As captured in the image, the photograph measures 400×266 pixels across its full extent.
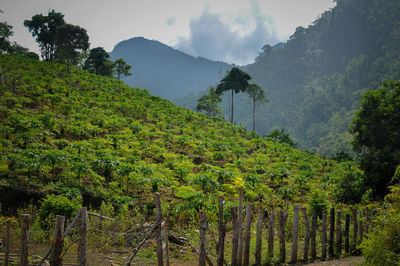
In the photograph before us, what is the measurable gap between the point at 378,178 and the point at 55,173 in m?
17.6

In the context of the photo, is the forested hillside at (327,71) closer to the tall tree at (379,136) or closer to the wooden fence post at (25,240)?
the tall tree at (379,136)

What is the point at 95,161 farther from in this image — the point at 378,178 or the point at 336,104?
the point at 336,104

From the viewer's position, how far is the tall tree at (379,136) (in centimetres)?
1554

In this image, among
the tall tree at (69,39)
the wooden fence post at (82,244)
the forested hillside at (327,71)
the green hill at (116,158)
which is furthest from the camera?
the forested hillside at (327,71)

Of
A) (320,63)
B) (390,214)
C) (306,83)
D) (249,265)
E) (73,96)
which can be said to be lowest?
(249,265)

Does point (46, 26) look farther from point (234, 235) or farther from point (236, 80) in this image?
point (234, 235)

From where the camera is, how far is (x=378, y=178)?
15430mm

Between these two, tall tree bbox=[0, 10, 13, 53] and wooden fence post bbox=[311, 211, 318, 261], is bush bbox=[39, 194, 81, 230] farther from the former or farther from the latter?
tall tree bbox=[0, 10, 13, 53]

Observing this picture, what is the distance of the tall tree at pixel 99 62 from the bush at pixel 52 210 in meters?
43.5

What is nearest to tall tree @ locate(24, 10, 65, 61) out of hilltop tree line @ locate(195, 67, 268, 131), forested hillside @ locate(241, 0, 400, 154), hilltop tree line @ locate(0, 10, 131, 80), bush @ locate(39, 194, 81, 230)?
hilltop tree line @ locate(0, 10, 131, 80)

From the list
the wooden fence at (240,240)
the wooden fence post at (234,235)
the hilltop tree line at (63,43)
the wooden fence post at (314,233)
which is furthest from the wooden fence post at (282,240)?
the hilltop tree line at (63,43)

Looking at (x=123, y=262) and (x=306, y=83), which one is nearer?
(x=123, y=262)

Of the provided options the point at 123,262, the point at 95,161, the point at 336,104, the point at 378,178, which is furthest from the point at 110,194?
the point at 336,104

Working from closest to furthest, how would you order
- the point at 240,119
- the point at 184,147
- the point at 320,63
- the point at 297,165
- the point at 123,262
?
the point at 123,262 < the point at 184,147 < the point at 297,165 < the point at 240,119 < the point at 320,63
